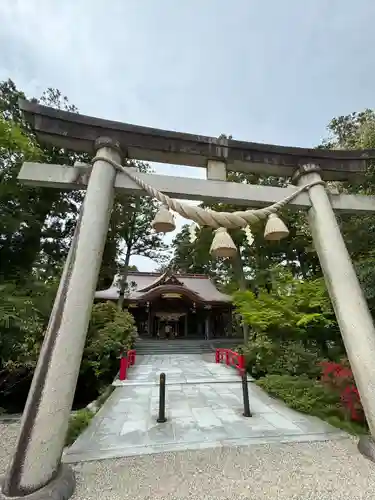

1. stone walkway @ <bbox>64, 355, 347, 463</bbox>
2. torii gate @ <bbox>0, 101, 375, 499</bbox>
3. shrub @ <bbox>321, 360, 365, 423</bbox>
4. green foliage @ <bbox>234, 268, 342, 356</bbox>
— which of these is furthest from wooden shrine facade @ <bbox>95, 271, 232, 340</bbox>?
torii gate @ <bbox>0, 101, 375, 499</bbox>

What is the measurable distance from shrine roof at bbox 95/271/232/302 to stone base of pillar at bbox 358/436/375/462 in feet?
54.1

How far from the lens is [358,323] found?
2969 mm

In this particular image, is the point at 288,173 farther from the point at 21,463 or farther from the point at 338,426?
the point at 21,463

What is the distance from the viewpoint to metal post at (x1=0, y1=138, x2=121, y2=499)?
6.97 ft

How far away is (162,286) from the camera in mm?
19312

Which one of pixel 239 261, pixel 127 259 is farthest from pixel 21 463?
pixel 127 259

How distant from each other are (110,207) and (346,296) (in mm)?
2993

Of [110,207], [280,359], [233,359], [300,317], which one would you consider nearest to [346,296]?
[110,207]

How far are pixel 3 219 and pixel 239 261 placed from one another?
1400 cm

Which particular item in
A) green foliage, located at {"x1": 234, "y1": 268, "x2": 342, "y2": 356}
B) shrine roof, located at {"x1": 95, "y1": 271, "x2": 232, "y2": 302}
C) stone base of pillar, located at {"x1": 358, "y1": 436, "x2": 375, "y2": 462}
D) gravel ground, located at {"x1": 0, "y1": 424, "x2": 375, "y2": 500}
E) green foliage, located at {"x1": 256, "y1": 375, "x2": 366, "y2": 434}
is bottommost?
gravel ground, located at {"x1": 0, "y1": 424, "x2": 375, "y2": 500}

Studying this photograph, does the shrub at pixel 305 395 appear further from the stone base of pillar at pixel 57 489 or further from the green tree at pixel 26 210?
Answer: the green tree at pixel 26 210

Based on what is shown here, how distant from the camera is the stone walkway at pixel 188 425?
351 cm

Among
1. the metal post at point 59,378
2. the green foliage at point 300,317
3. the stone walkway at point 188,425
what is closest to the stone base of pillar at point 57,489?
the metal post at point 59,378

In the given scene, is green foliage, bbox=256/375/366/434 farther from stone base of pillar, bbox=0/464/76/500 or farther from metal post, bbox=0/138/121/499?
metal post, bbox=0/138/121/499
